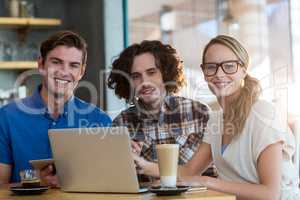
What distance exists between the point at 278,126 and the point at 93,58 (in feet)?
8.34

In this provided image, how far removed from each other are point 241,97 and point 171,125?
707mm

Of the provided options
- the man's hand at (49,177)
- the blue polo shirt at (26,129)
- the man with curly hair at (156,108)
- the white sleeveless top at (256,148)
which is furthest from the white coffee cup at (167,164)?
the blue polo shirt at (26,129)

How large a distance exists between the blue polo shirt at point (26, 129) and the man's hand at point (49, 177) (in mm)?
534

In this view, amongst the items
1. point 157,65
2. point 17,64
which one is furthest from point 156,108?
point 17,64

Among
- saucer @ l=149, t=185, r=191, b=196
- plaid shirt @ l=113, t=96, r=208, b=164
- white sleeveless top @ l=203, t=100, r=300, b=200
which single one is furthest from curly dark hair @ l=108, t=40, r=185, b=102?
saucer @ l=149, t=185, r=191, b=196

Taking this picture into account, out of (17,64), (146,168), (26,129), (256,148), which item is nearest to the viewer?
(256,148)

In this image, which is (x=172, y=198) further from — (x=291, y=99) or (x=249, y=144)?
(x=291, y=99)

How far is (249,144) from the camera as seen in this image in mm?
2072

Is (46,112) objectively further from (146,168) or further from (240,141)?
(240,141)

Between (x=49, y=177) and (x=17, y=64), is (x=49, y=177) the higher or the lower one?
the lower one

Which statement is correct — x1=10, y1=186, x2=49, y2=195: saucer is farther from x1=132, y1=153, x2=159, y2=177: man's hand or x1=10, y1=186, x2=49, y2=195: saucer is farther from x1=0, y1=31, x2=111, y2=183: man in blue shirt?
x1=0, y1=31, x2=111, y2=183: man in blue shirt

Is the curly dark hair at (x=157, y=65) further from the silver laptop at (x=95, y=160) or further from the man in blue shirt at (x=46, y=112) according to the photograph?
the silver laptop at (x=95, y=160)

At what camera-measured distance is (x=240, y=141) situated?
210cm

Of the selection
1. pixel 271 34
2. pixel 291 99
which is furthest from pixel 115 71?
pixel 271 34
